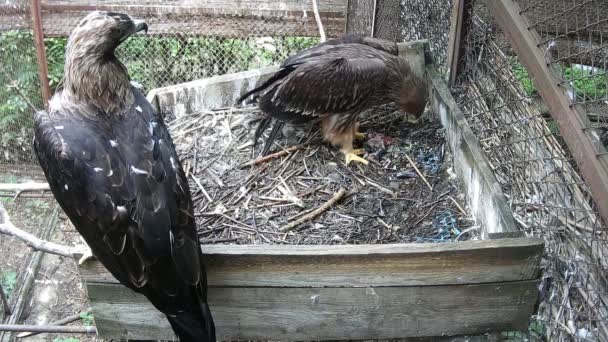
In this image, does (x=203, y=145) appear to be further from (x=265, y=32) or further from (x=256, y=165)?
(x=265, y=32)

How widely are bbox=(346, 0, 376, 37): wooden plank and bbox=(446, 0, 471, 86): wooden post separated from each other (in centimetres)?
126

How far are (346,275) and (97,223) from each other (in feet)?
3.17

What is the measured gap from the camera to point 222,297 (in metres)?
2.59

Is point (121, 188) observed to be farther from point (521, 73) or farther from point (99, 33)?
point (521, 73)

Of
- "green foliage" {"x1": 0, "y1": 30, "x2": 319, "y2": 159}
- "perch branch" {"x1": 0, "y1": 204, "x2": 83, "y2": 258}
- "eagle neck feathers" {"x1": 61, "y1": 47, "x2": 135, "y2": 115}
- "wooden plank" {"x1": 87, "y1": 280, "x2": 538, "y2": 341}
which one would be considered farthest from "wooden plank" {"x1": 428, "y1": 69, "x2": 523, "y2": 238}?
"green foliage" {"x1": 0, "y1": 30, "x2": 319, "y2": 159}

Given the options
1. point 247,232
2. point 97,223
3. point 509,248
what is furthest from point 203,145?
point 509,248

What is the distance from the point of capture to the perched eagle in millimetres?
2373

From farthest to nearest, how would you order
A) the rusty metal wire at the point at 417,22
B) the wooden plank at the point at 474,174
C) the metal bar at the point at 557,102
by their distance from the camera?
the rusty metal wire at the point at 417,22 → the wooden plank at the point at 474,174 → the metal bar at the point at 557,102

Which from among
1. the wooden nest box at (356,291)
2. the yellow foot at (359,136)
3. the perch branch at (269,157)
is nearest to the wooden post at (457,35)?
the yellow foot at (359,136)

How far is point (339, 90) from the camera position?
3.47m

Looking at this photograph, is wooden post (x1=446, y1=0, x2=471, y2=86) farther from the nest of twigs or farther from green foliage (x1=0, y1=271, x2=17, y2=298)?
green foliage (x1=0, y1=271, x2=17, y2=298)

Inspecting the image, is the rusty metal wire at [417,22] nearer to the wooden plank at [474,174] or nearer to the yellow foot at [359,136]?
the wooden plank at [474,174]

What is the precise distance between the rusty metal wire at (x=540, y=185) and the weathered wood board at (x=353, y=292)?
0.15 meters

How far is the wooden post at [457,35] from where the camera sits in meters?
3.56
